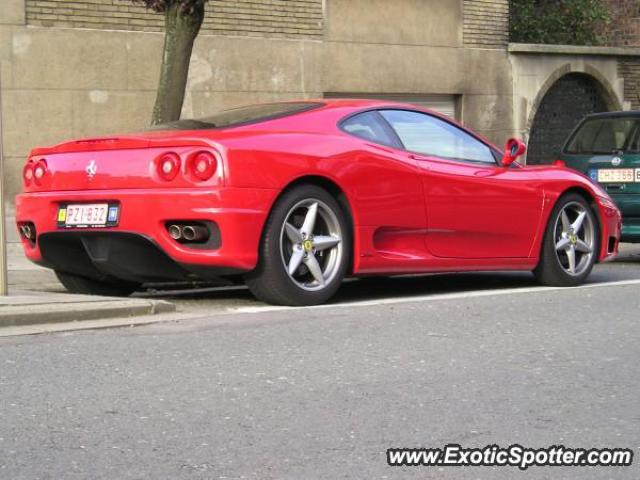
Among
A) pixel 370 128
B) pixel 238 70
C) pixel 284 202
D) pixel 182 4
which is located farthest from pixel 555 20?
pixel 284 202

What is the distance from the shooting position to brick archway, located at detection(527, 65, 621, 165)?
2134 centimetres

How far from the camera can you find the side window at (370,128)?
28.0ft

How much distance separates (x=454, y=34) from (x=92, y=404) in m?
15.3

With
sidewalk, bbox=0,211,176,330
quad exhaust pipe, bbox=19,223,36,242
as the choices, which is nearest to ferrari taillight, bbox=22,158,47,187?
quad exhaust pipe, bbox=19,223,36,242

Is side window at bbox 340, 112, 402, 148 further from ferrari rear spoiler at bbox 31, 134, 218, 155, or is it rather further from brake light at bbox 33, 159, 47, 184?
brake light at bbox 33, 159, 47, 184

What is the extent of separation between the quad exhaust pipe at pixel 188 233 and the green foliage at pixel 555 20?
53.3 feet

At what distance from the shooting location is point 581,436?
4.93 meters

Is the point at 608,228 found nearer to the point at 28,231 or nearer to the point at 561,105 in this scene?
the point at 28,231

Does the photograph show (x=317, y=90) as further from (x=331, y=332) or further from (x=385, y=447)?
(x=385, y=447)

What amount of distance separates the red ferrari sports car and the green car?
365cm

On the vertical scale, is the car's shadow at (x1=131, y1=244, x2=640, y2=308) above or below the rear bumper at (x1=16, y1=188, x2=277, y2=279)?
below

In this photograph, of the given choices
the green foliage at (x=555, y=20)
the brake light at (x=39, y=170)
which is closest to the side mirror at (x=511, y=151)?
the brake light at (x=39, y=170)

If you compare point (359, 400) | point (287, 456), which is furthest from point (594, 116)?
point (287, 456)

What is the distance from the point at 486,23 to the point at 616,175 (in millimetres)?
7665
